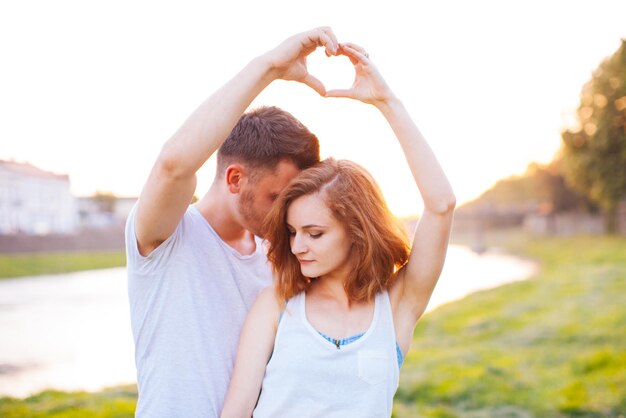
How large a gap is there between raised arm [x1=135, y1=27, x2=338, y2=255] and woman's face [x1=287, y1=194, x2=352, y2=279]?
1.09 ft

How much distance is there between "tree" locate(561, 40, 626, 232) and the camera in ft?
76.8

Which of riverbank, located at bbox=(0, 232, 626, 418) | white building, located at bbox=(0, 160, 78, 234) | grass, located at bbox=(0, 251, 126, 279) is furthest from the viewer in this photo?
grass, located at bbox=(0, 251, 126, 279)

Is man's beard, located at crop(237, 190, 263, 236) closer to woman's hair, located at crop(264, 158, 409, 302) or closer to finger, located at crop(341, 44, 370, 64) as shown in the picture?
woman's hair, located at crop(264, 158, 409, 302)

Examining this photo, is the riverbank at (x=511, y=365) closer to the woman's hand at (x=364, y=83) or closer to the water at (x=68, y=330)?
the water at (x=68, y=330)

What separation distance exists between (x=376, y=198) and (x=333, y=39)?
48 centimetres

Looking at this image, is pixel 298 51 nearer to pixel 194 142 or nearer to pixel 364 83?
pixel 364 83

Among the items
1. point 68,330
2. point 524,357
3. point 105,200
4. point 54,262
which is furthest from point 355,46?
point 105,200

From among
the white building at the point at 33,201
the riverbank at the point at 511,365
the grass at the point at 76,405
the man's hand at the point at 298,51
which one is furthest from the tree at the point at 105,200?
the man's hand at the point at 298,51

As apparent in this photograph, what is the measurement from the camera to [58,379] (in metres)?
8.30

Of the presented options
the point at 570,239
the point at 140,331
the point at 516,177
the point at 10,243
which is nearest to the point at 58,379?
the point at 140,331

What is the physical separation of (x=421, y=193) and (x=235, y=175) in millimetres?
570

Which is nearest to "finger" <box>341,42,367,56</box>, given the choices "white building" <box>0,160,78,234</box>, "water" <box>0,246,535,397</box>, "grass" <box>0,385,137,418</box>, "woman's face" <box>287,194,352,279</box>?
"woman's face" <box>287,194,352,279</box>

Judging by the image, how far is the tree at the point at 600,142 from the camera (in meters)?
23.4

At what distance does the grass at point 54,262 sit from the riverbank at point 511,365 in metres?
16.8
